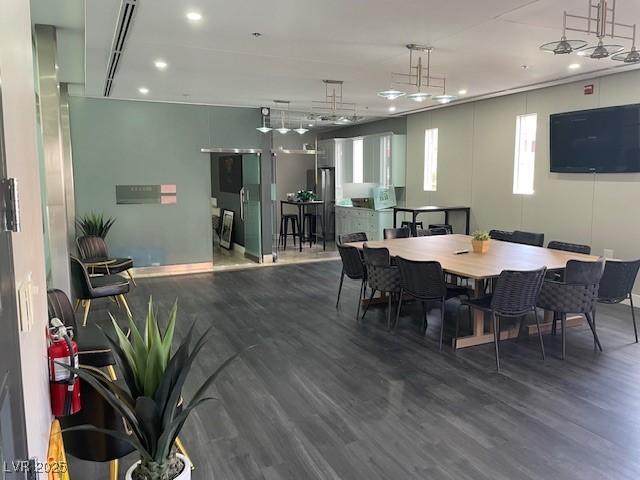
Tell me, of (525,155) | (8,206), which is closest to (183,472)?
(8,206)

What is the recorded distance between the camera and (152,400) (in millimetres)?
1712

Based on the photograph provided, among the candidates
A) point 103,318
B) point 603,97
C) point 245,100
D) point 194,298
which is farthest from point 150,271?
point 603,97

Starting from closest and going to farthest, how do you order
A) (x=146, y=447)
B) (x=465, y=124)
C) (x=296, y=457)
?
(x=146, y=447) < (x=296, y=457) < (x=465, y=124)

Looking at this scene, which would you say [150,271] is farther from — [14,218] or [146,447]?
[14,218]

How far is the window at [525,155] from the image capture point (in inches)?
284

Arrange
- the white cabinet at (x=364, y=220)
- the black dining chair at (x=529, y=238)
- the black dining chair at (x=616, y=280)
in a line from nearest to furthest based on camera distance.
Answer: the black dining chair at (x=616, y=280), the black dining chair at (x=529, y=238), the white cabinet at (x=364, y=220)

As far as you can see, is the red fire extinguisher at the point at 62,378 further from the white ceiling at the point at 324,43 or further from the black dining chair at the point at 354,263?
the black dining chair at the point at 354,263

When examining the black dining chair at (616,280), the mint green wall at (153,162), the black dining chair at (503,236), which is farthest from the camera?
the mint green wall at (153,162)

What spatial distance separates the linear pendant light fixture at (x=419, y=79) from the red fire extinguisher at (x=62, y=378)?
3598mm

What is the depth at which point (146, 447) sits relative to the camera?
1743 millimetres

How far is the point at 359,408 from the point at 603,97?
5172mm

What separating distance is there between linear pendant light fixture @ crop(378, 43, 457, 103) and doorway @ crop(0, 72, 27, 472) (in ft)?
13.0

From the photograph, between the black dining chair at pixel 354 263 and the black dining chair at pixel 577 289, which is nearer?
the black dining chair at pixel 577 289

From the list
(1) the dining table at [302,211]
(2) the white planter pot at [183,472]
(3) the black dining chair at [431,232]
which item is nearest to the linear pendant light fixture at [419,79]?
(3) the black dining chair at [431,232]
